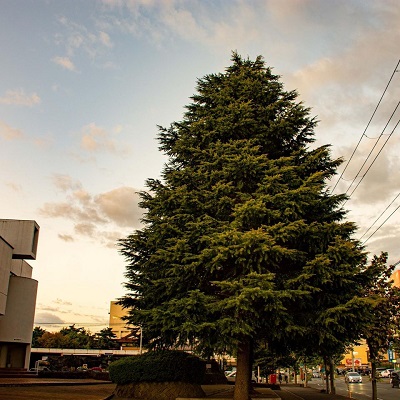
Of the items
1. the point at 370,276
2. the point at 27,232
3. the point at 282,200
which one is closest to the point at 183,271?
the point at 282,200

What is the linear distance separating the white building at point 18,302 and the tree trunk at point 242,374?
25946 millimetres

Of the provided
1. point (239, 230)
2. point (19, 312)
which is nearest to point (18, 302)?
point (19, 312)

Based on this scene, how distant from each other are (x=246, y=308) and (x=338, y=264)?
4.28 meters

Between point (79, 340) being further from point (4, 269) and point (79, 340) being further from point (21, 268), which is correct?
point (4, 269)

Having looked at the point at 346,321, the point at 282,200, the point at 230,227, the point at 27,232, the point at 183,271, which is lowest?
the point at 346,321

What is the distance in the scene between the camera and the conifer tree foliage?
1555 cm

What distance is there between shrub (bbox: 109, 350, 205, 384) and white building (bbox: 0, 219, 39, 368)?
71.6ft

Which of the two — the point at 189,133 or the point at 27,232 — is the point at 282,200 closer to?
the point at 189,133

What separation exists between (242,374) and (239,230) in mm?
5586

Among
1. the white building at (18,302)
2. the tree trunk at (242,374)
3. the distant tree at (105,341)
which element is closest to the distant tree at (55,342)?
the distant tree at (105,341)

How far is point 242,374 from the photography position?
17.0 m

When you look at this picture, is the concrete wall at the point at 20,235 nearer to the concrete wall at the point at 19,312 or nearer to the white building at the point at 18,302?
the white building at the point at 18,302

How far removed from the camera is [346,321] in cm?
1648

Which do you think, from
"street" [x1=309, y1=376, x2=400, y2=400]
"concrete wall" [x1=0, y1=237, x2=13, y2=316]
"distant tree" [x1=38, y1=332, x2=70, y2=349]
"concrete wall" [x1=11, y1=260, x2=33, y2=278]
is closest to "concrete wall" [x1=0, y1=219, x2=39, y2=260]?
"concrete wall" [x1=0, y1=237, x2=13, y2=316]
